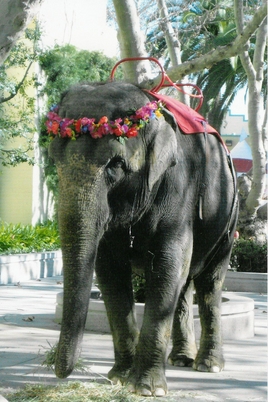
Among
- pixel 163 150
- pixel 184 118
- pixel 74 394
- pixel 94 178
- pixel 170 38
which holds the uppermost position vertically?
pixel 170 38

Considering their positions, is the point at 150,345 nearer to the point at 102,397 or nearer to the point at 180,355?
the point at 102,397

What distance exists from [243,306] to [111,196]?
13.4 feet

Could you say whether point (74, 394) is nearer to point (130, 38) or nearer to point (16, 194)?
point (130, 38)

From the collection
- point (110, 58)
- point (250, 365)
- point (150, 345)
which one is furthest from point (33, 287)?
point (110, 58)

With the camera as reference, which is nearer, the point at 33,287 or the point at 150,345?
the point at 150,345

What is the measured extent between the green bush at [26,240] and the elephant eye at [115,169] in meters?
11.6

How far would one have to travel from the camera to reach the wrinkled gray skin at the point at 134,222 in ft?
15.6

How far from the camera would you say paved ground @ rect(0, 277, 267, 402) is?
575 cm

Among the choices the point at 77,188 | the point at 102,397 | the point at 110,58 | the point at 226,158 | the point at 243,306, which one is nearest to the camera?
the point at 77,188

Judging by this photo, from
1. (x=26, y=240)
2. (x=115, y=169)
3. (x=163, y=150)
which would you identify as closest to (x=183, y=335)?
(x=163, y=150)

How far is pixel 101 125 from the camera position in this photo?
4.93 m

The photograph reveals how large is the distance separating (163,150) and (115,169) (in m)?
0.49

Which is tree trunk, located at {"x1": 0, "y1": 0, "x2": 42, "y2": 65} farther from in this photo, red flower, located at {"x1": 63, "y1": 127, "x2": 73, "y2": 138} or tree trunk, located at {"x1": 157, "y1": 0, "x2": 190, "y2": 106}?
tree trunk, located at {"x1": 157, "y1": 0, "x2": 190, "y2": 106}

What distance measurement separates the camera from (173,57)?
11602mm
